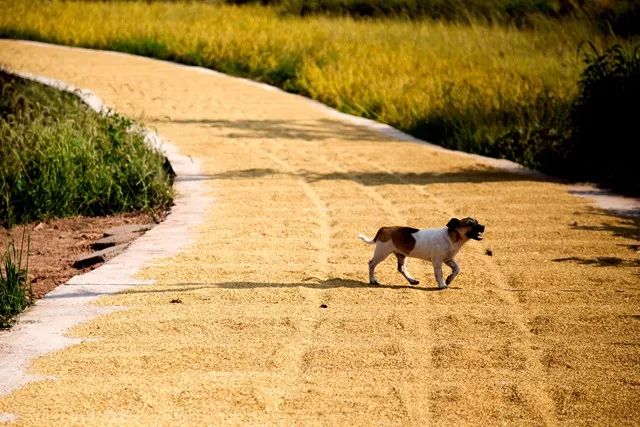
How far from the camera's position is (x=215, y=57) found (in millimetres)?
20297

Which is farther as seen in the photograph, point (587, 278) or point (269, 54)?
point (269, 54)

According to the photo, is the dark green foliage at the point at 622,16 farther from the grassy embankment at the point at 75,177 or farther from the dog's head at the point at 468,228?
the dog's head at the point at 468,228

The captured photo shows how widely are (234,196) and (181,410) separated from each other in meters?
4.92

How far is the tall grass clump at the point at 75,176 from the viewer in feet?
31.0

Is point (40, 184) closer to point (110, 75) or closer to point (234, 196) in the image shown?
point (234, 196)

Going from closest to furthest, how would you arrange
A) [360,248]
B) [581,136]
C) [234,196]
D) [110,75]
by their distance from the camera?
1. [360,248]
2. [234,196]
3. [581,136]
4. [110,75]

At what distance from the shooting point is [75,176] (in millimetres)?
9641

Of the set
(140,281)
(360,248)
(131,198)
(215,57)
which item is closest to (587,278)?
(360,248)

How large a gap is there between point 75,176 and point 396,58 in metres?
8.00

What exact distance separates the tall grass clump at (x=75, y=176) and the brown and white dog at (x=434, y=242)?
3271 mm

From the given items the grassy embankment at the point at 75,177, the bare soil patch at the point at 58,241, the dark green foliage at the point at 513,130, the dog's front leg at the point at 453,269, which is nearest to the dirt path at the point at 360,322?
the dog's front leg at the point at 453,269

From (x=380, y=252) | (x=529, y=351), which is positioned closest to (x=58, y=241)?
(x=380, y=252)

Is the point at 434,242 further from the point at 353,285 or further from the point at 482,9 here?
the point at 482,9

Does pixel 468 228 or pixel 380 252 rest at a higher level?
pixel 468 228
